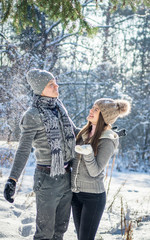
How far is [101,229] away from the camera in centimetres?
339

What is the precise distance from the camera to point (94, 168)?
2.09 m

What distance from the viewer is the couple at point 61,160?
2.07 metres

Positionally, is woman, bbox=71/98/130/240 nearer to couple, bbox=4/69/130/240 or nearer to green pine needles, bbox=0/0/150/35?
couple, bbox=4/69/130/240

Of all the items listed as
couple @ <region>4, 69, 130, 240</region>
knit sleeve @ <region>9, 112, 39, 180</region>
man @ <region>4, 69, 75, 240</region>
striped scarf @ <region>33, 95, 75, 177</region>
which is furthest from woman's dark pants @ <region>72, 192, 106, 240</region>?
knit sleeve @ <region>9, 112, 39, 180</region>

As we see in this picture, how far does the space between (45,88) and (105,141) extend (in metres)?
0.71

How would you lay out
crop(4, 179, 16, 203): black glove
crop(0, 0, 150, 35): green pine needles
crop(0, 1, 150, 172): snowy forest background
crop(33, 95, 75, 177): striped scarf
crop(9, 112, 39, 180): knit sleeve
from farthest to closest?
crop(0, 1, 150, 172): snowy forest background, crop(0, 0, 150, 35): green pine needles, crop(33, 95, 75, 177): striped scarf, crop(9, 112, 39, 180): knit sleeve, crop(4, 179, 16, 203): black glove

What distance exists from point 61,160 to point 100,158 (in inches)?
12.8

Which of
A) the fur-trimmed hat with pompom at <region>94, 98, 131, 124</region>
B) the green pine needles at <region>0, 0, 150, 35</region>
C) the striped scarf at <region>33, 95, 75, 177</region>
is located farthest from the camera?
the green pine needles at <region>0, 0, 150, 35</region>

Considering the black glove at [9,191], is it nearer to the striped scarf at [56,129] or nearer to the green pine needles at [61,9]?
the striped scarf at [56,129]

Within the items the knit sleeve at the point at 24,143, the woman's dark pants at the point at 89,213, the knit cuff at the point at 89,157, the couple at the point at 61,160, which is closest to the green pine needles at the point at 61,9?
the couple at the point at 61,160

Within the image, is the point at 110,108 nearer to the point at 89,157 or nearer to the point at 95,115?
the point at 95,115

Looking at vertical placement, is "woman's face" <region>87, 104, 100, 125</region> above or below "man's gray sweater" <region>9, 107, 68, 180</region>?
above

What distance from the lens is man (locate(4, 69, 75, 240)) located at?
6.79 ft

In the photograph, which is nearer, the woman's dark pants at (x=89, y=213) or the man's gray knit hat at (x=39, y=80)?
the woman's dark pants at (x=89, y=213)
